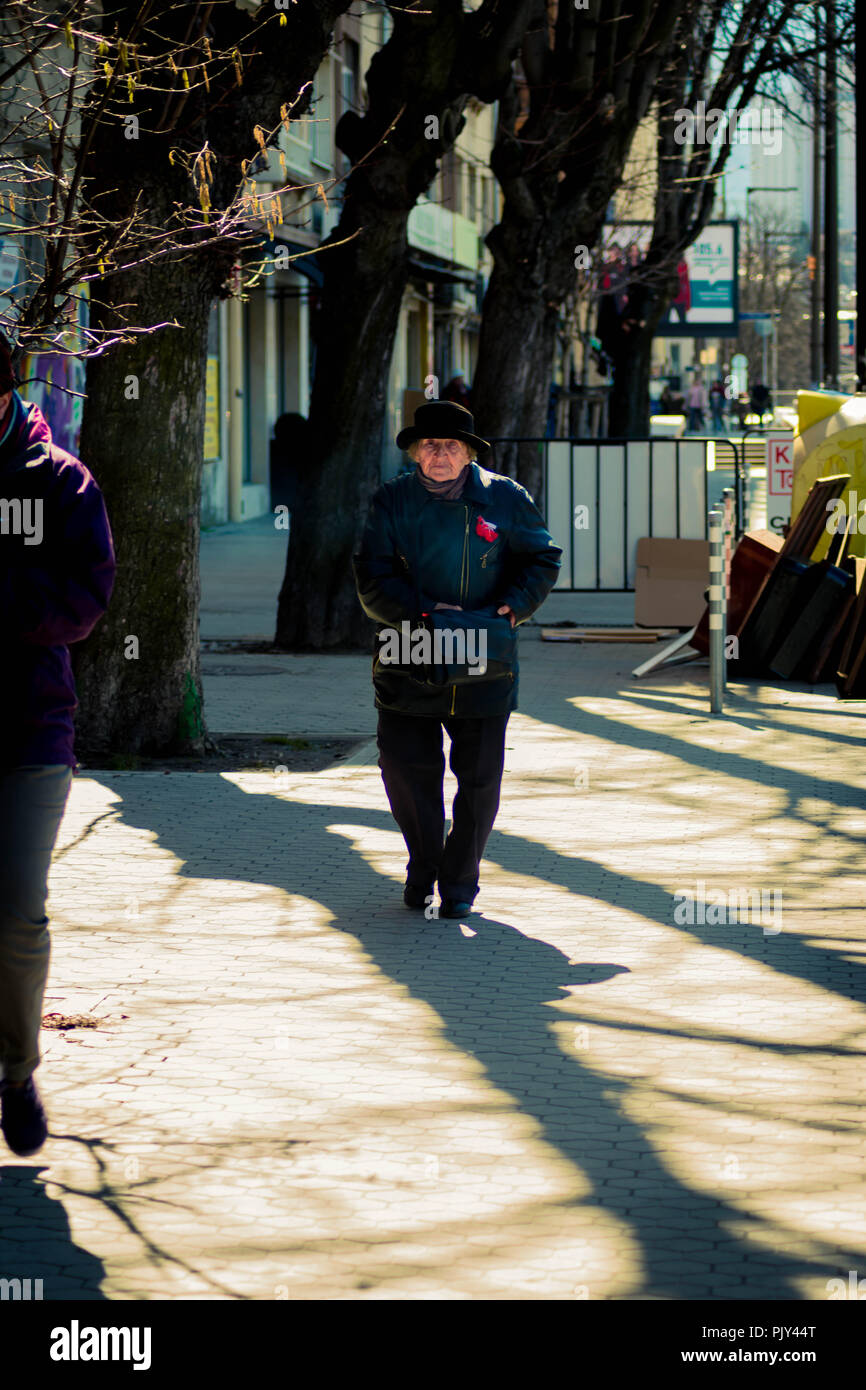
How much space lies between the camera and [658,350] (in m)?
112

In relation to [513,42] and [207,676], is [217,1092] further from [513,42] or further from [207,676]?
[513,42]

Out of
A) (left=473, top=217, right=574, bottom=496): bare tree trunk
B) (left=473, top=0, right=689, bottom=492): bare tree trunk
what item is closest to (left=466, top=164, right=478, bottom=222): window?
(left=473, top=0, right=689, bottom=492): bare tree trunk

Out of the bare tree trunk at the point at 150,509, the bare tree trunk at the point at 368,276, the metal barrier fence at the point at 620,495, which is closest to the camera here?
the bare tree trunk at the point at 150,509

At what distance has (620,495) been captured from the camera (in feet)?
53.0

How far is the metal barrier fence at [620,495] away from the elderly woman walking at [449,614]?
9.17m

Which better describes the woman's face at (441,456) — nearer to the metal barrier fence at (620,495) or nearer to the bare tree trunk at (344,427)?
the bare tree trunk at (344,427)

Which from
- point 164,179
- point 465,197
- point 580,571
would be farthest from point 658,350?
point 164,179

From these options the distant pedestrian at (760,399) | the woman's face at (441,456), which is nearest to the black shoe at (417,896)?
the woman's face at (441,456)

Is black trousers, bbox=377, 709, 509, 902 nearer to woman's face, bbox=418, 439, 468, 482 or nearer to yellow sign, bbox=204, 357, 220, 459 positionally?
woman's face, bbox=418, 439, 468, 482

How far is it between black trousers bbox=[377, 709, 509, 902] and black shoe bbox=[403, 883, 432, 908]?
4 centimetres

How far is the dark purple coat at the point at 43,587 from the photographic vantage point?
14.3 ft

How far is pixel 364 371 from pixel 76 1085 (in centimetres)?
942

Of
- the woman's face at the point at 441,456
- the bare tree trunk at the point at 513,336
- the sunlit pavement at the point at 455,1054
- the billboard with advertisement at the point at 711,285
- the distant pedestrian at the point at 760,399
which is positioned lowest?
the sunlit pavement at the point at 455,1054

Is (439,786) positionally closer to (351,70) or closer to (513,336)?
(513,336)
